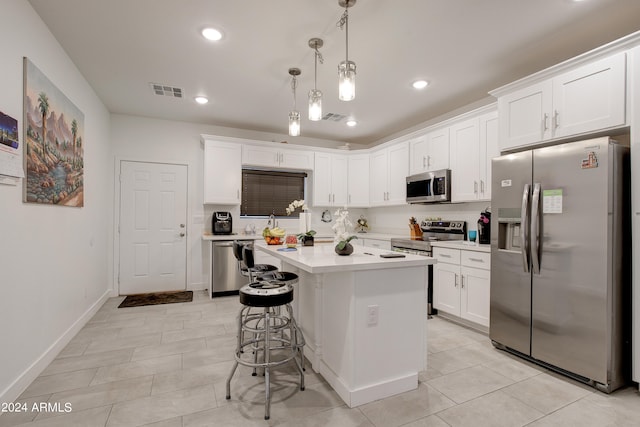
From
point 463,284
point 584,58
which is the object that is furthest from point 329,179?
point 584,58

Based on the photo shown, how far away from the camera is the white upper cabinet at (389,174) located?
189 inches

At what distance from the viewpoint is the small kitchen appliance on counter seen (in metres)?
4.91

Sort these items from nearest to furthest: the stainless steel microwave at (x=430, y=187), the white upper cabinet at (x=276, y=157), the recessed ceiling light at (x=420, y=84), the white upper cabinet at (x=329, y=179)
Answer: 1. the recessed ceiling light at (x=420, y=84)
2. the stainless steel microwave at (x=430, y=187)
3. the white upper cabinet at (x=276, y=157)
4. the white upper cabinet at (x=329, y=179)

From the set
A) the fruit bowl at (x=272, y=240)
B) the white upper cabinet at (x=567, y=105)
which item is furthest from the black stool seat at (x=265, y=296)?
the white upper cabinet at (x=567, y=105)

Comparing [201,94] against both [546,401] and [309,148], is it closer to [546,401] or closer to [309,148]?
[309,148]

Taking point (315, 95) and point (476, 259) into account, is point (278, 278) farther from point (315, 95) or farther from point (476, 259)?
point (476, 259)

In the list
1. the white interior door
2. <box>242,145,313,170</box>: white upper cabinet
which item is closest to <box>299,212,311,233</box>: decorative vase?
<box>242,145,313,170</box>: white upper cabinet

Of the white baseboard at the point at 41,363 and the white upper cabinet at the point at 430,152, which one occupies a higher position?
the white upper cabinet at the point at 430,152

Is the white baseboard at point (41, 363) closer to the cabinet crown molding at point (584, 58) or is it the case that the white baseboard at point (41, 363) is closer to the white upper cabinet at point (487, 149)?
the white upper cabinet at point (487, 149)

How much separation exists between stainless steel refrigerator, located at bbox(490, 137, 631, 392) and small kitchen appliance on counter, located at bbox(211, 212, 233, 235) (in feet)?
12.4

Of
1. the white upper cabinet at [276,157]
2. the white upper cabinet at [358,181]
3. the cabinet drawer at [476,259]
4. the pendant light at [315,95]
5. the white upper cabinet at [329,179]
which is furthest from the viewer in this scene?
the white upper cabinet at [358,181]

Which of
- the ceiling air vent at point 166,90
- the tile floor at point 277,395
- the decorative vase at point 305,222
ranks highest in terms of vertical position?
the ceiling air vent at point 166,90

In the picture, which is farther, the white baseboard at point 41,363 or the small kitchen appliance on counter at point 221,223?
the small kitchen appliance on counter at point 221,223

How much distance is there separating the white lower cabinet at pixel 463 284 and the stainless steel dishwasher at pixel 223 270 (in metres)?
2.88
